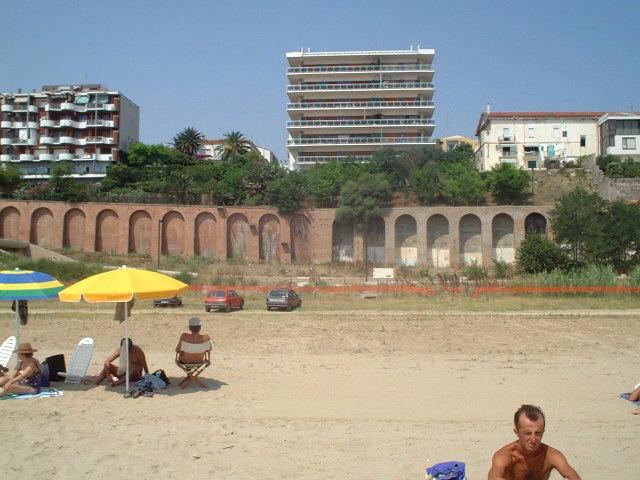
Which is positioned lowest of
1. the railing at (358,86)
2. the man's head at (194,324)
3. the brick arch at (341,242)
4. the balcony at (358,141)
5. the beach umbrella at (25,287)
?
the man's head at (194,324)

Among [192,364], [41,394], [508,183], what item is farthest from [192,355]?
[508,183]

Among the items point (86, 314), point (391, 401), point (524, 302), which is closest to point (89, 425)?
point (391, 401)

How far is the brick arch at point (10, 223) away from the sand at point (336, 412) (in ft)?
137

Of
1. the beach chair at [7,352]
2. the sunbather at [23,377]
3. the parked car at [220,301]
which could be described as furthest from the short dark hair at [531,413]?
the parked car at [220,301]

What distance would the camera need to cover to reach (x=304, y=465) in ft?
21.4

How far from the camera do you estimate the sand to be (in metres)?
6.57

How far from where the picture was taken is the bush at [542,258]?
42.6 m

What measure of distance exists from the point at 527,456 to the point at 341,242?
52.1m

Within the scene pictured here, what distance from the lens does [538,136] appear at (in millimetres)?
66250

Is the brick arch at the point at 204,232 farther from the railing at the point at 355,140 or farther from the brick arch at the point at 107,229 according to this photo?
the railing at the point at 355,140

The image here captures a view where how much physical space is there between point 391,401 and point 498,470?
5.02 metres

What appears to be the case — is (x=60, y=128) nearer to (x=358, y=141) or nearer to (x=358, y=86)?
(x=358, y=141)

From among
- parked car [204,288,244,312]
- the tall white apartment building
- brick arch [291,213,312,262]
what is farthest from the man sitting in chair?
the tall white apartment building

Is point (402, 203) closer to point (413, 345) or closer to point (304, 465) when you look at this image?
point (413, 345)
